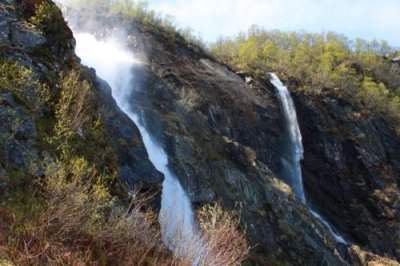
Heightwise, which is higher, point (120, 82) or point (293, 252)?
point (120, 82)

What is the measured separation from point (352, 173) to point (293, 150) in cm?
724

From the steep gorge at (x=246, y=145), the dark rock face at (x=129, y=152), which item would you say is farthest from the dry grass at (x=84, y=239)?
the dark rock face at (x=129, y=152)

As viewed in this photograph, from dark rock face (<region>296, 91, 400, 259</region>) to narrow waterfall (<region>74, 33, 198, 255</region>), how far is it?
62.9ft

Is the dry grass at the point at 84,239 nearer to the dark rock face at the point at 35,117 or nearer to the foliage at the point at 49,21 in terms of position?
the dark rock face at the point at 35,117

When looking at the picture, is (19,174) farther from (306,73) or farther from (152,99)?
(306,73)

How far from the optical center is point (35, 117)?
43.8 feet

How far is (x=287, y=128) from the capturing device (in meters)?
43.9

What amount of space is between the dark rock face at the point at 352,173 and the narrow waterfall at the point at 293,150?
1177 mm

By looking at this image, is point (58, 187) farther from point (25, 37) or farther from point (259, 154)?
point (259, 154)

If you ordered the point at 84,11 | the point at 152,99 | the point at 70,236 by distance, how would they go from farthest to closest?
the point at 84,11
the point at 152,99
the point at 70,236

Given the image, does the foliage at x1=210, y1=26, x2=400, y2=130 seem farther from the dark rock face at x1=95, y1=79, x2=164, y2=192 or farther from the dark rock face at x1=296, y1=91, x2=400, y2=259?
the dark rock face at x1=95, y1=79, x2=164, y2=192

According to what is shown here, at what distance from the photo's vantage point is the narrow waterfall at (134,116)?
10695 millimetres

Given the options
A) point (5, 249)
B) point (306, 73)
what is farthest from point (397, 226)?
point (5, 249)

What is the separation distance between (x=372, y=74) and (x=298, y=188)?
54439mm
